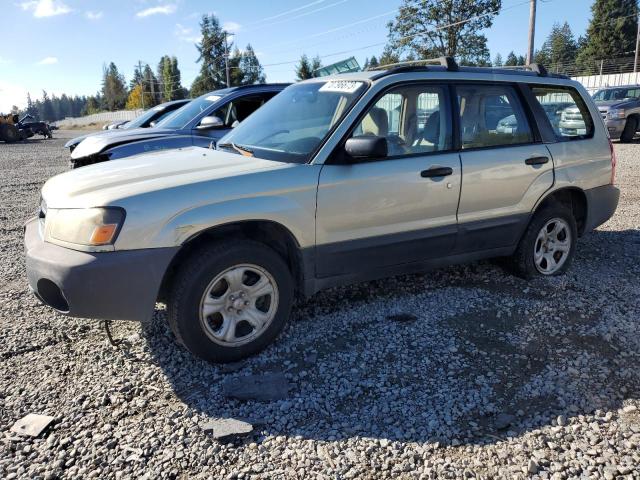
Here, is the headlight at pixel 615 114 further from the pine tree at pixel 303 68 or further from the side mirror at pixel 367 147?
the pine tree at pixel 303 68

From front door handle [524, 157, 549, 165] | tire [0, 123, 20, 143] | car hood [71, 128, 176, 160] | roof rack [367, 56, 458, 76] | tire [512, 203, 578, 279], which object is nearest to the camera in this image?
roof rack [367, 56, 458, 76]

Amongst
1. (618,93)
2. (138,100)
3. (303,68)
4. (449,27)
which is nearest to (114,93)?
(138,100)

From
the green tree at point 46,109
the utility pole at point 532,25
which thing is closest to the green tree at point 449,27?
the utility pole at point 532,25

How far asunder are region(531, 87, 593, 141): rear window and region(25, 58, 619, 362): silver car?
3cm

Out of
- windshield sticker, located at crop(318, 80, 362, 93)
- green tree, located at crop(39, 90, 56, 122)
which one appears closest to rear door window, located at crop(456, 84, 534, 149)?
windshield sticker, located at crop(318, 80, 362, 93)

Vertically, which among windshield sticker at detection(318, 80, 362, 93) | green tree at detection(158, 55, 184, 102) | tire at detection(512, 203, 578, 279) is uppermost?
green tree at detection(158, 55, 184, 102)

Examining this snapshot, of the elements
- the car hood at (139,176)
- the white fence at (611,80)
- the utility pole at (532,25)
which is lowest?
the car hood at (139,176)

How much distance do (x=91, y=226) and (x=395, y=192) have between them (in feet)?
6.73

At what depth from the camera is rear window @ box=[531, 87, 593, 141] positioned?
15.4 ft

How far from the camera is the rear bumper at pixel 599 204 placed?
4.96 metres

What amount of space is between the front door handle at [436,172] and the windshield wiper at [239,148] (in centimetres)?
131

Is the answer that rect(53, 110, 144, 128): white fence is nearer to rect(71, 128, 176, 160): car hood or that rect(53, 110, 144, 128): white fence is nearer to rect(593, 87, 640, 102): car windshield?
rect(593, 87, 640, 102): car windshield

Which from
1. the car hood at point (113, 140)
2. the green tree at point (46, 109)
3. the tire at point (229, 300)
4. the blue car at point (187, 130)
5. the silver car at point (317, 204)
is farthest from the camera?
the green tree at point (46, 109)

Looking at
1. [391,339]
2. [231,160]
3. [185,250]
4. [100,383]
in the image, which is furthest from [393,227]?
[100,383]
